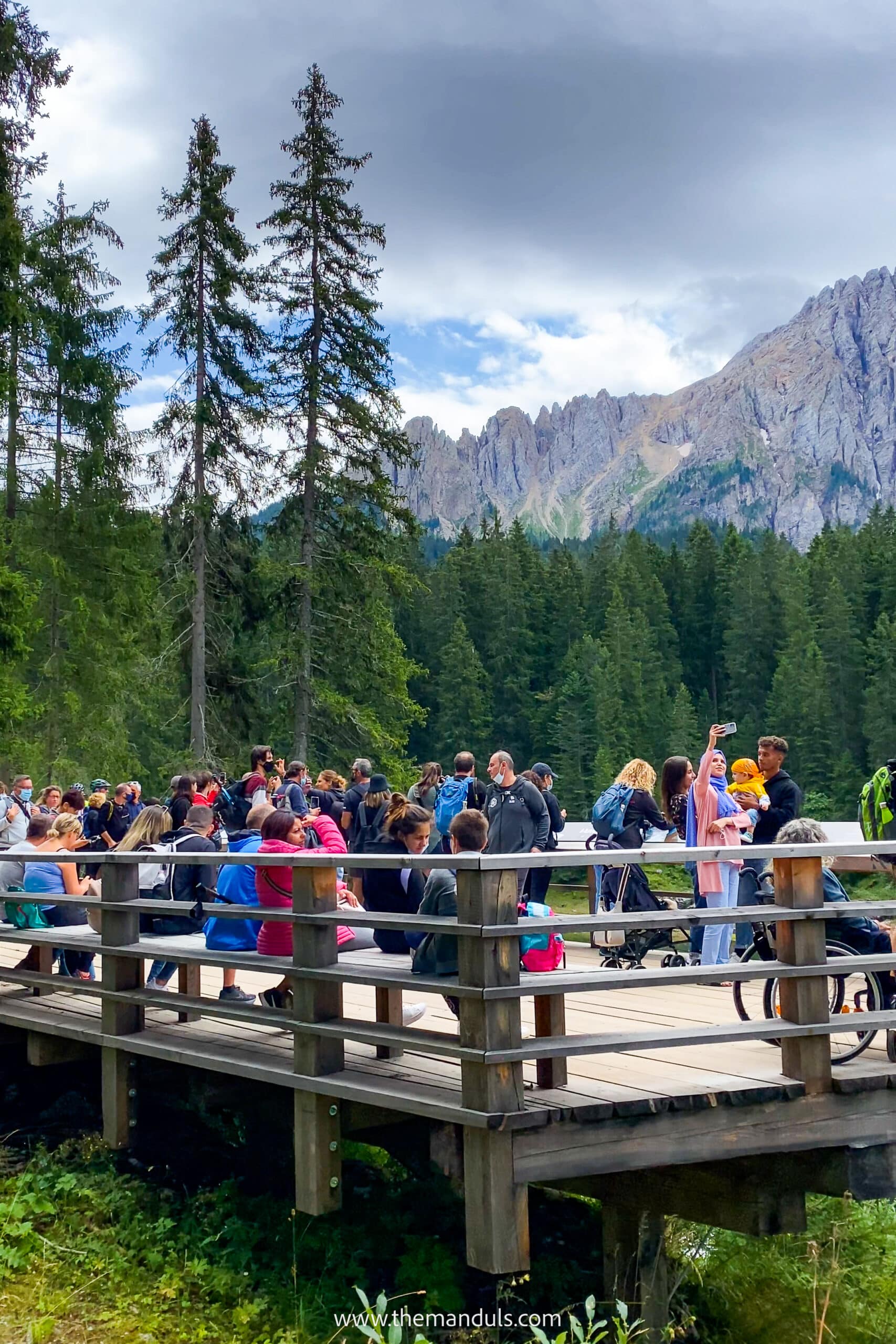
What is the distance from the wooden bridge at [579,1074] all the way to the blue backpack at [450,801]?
454 centimetres

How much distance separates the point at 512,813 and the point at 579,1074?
4.08m

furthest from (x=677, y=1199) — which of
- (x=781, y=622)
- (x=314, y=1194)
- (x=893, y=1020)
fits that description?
(x=781, y=622)

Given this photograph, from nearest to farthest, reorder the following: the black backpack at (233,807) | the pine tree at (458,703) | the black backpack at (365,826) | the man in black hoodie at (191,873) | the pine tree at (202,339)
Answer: the man in black hoodie at (191,873) → the black backpack at (365,826) → the black backpack at (233,807) → the pine tree at (202,339) → the pine tree at (458,703)

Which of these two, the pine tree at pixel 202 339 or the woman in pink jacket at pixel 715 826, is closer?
the woman in pink jacket at pixel 715 826

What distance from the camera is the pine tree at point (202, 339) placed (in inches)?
1116

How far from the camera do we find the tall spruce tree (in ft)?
101

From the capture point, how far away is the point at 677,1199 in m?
5.76

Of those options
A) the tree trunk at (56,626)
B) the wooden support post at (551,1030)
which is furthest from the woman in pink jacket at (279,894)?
the tree trunk at (56,626)

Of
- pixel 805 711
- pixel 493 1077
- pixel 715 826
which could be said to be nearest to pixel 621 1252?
pixel 493 1077

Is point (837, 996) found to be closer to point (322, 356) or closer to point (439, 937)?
point (439, 937)

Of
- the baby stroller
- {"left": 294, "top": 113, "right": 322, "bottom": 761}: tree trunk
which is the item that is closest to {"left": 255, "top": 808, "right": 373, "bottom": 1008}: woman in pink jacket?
the baby stroller

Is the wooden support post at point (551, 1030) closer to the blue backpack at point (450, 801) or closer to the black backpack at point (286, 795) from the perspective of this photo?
the blue backpack at point (450, 801)

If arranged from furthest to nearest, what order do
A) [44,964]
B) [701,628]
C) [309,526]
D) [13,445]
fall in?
[701,628] → [309,526] → [13,445] → [44,964]

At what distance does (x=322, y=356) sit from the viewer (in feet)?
102
